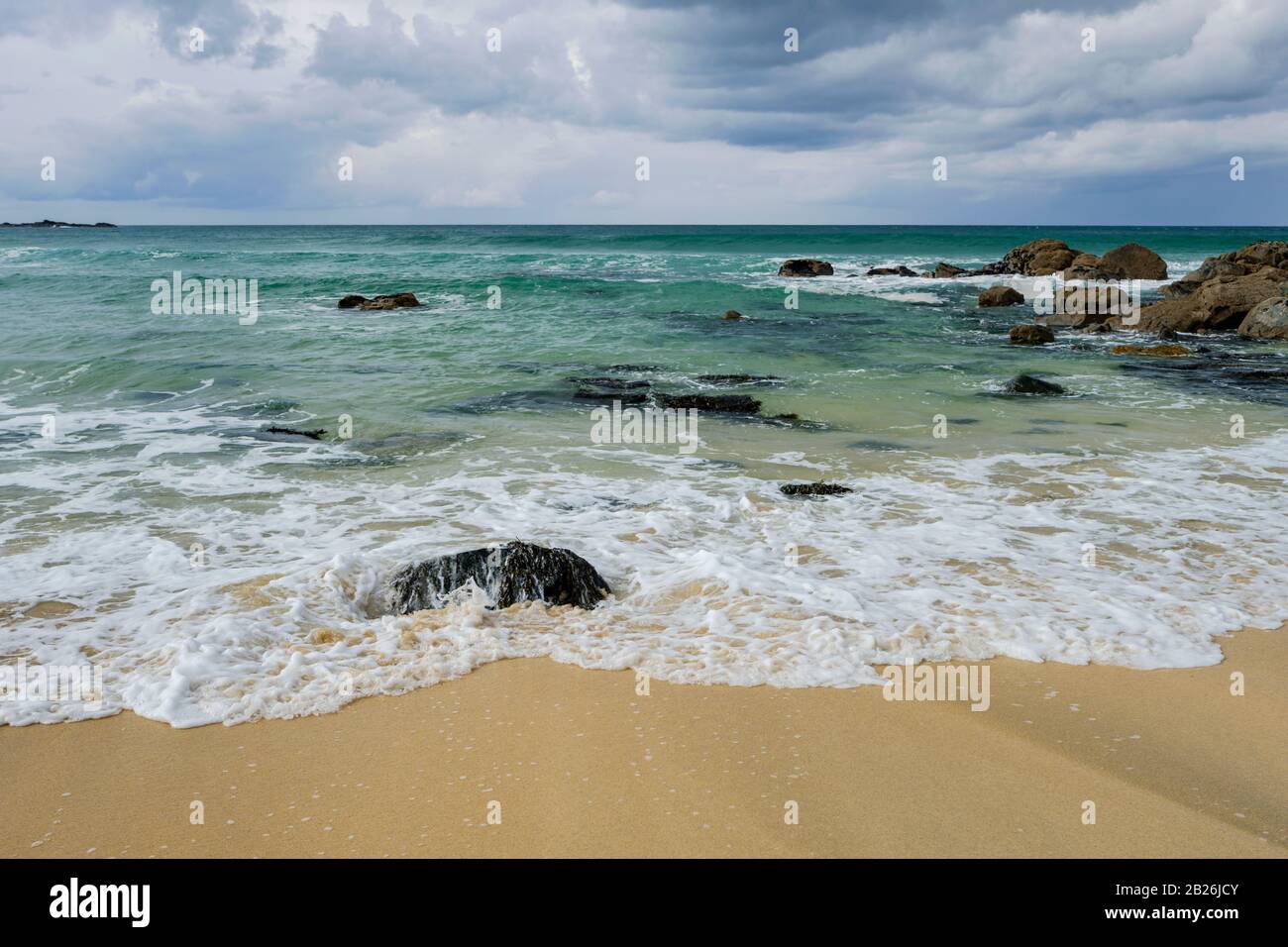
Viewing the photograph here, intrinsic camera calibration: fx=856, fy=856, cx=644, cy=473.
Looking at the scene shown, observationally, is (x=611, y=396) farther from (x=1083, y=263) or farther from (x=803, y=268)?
(x=803, y=268)

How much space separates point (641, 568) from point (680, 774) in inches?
108

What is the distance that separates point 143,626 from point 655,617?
10.6 ft

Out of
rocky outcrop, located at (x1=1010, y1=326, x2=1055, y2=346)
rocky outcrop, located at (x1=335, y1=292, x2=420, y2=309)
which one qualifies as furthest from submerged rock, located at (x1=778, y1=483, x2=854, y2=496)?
rocky outcrop, located at (x1=335, y1=292, x2=420, y2=309)

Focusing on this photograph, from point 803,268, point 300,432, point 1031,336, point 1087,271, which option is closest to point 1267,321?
point 1031,336

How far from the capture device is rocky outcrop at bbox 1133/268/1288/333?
22.3 metres

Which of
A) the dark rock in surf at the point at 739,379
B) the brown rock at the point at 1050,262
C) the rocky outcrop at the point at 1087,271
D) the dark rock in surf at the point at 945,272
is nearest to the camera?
the dark rock in surf at the point at 739,379

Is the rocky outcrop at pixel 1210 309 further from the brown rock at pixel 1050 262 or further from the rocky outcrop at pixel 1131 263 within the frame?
the brown rock at pixel 1050 262

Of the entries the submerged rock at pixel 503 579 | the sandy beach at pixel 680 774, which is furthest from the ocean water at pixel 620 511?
the sandy beach at pixel 680 774

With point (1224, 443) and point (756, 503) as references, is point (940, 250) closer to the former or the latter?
point (1224, 443)

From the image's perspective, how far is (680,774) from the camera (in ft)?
12.6

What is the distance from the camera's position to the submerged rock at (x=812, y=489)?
334 inches

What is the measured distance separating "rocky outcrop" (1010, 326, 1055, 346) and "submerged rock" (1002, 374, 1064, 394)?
661cm

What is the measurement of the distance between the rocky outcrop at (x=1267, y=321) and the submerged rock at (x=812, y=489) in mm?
18738

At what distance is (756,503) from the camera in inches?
323
